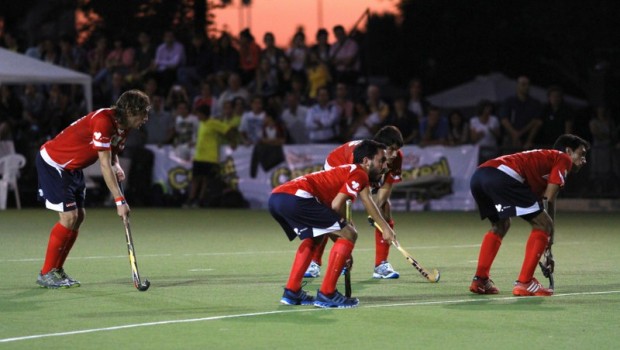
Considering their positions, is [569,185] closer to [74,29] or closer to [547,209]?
[547,209]

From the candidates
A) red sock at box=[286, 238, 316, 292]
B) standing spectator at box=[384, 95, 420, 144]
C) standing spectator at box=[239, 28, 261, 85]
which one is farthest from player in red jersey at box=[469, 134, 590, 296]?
standing spectator at box=[239, 28, 261, 85]

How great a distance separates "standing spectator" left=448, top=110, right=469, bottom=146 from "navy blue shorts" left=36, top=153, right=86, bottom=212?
11.5 meters

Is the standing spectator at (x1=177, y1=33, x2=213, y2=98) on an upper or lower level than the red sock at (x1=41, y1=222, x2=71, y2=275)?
upper

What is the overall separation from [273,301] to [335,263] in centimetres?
75

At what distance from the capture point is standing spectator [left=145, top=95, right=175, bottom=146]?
24.2 meters

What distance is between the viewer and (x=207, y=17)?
30.6 meters

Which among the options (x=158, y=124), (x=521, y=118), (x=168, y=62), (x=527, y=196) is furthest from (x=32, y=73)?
(x=527, y=196)

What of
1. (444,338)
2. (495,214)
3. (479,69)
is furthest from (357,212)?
(479,69)

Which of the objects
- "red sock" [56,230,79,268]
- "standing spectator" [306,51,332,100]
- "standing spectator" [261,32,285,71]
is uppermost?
"standing spectator" [261,32,285,71]

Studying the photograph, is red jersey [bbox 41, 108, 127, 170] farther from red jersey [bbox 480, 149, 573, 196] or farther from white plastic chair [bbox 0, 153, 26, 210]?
white plastic chair [bbox 0, 153, 26, 210]

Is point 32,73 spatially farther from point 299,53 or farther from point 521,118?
point 521,118

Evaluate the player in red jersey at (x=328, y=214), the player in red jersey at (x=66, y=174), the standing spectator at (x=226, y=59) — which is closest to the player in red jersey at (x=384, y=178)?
the player in red jersey at (x=328, y=214)

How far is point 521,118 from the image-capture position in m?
21.8

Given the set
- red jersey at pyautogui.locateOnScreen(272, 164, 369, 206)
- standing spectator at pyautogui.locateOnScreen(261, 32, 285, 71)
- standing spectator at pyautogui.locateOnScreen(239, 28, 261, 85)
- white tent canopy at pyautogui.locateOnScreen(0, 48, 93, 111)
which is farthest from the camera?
standing spectator at pyautogui.locateOnScreen(239, 28, 261, 85)
